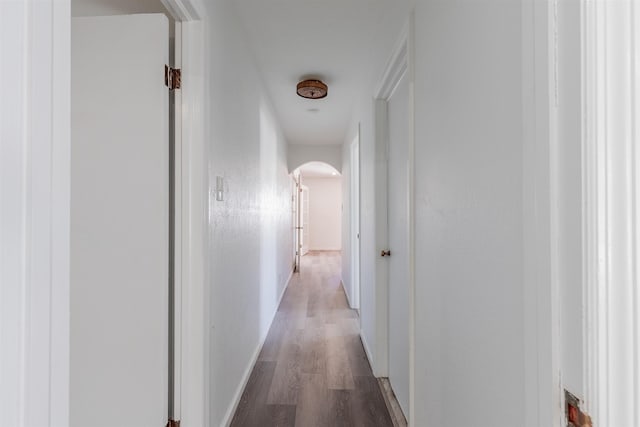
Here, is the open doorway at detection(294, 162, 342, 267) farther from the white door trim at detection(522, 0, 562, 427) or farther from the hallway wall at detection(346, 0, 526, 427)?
the white door trim at detection(522, 0, 562, 427)

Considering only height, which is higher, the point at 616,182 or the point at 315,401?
the point at 616,182

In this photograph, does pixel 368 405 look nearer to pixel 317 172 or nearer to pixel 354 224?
pixel 354 224

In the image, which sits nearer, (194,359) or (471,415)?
(471,415)

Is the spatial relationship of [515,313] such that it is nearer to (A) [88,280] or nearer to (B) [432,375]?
(B) [432,375]

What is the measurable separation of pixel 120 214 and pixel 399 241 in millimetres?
1454

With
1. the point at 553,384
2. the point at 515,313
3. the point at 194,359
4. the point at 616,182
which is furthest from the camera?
the point at 194,359

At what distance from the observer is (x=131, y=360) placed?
136 cm

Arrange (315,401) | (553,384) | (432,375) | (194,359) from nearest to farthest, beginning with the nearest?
(553,384) → (432,375) → (194,359) → (315,401)

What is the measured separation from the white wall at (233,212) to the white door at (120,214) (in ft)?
0.74

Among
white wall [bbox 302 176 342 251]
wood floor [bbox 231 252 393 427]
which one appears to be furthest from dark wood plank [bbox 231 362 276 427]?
white wall [bbox 302 176 342 251]

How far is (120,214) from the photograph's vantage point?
1362 mm

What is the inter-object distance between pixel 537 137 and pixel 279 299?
4060 millimetres
